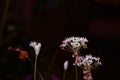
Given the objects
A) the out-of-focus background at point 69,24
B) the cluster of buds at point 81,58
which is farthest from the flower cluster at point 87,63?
the out-of-focus background at point 69,24

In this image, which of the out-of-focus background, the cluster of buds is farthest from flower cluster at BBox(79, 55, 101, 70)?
the out-of-focus background

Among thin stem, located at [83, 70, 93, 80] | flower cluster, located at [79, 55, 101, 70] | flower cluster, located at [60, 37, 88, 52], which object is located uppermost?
flower cluster, located at [60, 37, 88, 52]

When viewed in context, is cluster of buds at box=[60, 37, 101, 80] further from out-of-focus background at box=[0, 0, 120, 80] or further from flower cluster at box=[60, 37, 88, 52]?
out-of-focus background at box=[0, 0, 120, 80]

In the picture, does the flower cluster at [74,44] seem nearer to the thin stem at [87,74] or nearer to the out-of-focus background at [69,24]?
the thin stem at [87,74]

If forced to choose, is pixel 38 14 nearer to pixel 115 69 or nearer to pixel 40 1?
pixel 115 69

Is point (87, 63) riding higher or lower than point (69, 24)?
lower

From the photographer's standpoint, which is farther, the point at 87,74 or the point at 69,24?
the point at 69,24

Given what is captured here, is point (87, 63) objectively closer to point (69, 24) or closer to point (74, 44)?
point (74, 44)

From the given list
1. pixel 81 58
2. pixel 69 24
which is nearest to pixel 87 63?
pixel 81 58

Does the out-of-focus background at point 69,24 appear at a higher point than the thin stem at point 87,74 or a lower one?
higher

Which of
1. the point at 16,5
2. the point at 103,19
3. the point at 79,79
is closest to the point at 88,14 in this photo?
the point at 103,19

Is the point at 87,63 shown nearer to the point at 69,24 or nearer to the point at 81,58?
the point at 81,58
